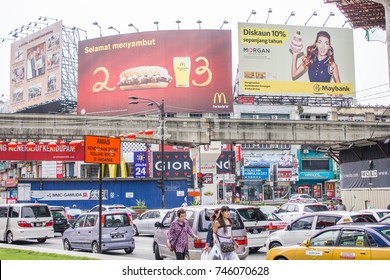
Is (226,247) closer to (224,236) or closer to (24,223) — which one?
(224,236)

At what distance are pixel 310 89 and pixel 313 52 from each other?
4.43 meters

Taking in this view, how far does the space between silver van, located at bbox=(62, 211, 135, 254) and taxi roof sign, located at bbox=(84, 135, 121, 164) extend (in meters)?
2.85

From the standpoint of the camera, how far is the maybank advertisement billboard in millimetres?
59750

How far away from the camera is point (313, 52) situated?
207 ft

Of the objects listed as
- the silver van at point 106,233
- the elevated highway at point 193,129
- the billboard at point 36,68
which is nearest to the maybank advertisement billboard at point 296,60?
the elevated highway at point 193,129

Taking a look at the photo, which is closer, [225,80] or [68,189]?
[68,189]

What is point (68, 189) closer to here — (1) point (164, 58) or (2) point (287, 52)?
(1) point (164, 58)

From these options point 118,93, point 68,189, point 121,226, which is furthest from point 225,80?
point 121,226

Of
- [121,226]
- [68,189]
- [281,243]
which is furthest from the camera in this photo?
[68,189]

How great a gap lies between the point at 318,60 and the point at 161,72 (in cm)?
1687

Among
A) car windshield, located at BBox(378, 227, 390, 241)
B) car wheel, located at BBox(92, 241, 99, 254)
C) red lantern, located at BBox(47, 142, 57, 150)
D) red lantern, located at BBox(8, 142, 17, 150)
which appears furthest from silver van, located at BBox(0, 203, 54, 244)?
car windshield, located at BBox(378, 227, 390, 241)

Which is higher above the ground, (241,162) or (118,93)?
(118,93)

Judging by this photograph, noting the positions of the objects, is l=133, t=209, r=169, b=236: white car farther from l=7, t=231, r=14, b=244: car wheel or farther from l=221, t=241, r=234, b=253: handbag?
l=221, t=241, r=234, b=253: handbag

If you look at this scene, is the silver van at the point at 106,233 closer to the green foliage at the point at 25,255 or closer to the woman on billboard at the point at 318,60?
the green foliage at the point at 25,255
